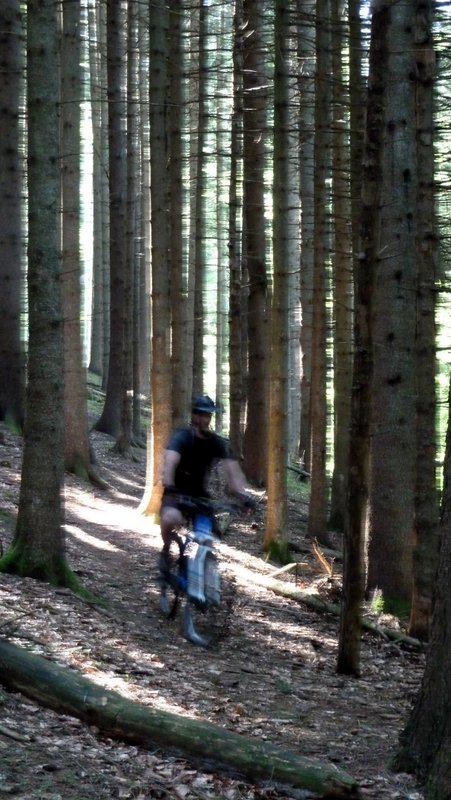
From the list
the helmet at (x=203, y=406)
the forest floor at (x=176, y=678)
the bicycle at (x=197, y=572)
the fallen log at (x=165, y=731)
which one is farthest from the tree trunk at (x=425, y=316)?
the fallen log at (x=165, y=731)

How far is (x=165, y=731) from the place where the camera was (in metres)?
5.48

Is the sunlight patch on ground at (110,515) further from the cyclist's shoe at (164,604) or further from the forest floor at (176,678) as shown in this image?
the cyclist's shoe at (164,604)

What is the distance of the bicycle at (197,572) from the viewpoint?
8656mm

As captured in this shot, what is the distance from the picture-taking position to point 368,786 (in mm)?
5723

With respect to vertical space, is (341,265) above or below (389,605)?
above

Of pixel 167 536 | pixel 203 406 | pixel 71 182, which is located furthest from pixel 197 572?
pixel 71 182

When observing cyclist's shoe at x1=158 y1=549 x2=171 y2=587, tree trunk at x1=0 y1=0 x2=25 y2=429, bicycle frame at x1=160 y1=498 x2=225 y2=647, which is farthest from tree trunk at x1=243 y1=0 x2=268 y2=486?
bicycle frame at x1=160 y1=498 x2=225 y2=647

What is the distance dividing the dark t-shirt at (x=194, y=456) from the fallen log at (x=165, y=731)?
299 cm

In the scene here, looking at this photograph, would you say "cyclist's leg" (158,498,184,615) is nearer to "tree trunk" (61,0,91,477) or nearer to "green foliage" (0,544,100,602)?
"green foliage" (0,544,100,602)

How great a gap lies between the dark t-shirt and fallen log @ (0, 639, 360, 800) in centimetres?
299

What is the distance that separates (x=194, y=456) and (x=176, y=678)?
2.09 m

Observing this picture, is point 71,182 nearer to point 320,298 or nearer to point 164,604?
point 320,298

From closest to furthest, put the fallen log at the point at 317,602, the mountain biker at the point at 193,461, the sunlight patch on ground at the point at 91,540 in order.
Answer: the mountain biker at the point at 193,461, the fallen log at the point at 317,602, the sunlight patch on ground at the point at 91,540

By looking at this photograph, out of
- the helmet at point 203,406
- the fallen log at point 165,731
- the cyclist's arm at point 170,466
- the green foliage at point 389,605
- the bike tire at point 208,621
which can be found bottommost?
the green foliage at point 389,605
